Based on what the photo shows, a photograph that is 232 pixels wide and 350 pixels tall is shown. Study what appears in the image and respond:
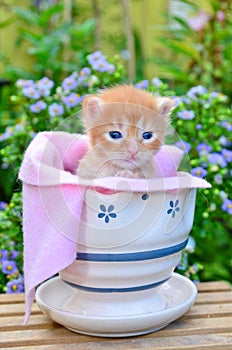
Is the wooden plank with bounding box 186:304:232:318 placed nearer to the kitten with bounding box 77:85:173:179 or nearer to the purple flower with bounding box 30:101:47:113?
the kitten with bounding box 77:85:173:179

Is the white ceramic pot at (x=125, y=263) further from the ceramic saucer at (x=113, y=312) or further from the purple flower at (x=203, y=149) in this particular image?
the purple flower at (x=203, y=149)

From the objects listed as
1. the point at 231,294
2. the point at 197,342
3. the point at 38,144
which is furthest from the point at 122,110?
the point at 231,294

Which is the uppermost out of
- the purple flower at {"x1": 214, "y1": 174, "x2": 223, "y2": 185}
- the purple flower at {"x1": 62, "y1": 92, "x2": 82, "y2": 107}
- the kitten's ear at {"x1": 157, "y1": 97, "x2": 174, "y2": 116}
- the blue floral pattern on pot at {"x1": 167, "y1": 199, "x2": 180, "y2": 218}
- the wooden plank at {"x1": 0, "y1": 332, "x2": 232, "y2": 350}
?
the kitten's ear at {"x1": 157, "y1": 97, "x2": 174, "y2": 116}

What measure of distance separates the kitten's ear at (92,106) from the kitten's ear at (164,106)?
11 centimetres

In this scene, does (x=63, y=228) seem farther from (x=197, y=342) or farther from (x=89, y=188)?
(x=197, y=342)

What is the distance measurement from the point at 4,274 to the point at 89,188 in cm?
68

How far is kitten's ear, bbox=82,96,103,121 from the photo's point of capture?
3.29 ft

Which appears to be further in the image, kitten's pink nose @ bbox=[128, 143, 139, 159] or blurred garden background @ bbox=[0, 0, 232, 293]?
blurred garden background @ bbox=[0, 0, 232, 293]

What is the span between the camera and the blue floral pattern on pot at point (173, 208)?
1.00m

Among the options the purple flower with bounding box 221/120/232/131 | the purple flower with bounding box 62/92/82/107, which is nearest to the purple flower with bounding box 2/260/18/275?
the purple flower with bounding box 62/92/82/107

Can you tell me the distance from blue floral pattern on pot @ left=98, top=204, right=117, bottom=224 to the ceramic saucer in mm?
158

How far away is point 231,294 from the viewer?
1.28 metres

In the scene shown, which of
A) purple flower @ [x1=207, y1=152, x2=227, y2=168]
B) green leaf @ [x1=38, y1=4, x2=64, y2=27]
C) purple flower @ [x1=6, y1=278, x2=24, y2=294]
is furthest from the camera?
green leaf @ [x1=38, y1=4, x2=64, y2=27]

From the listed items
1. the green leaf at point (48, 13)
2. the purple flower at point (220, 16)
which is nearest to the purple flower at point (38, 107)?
the green leaf at point (48, 13)
